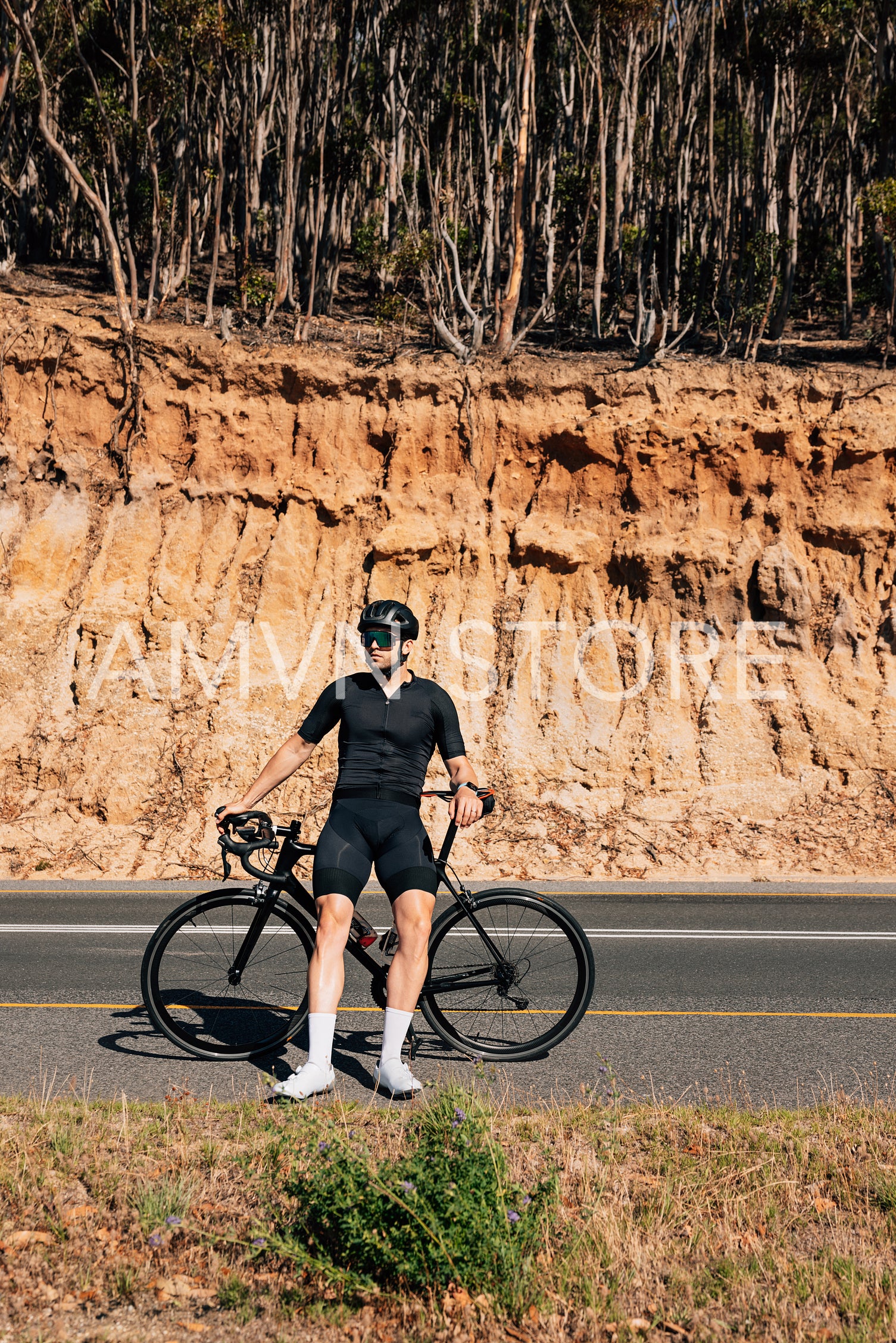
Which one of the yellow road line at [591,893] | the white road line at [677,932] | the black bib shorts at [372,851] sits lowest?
the yellow road line at [591,893]

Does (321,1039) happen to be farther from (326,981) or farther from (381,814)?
(381,814)

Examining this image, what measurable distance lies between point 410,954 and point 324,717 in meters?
1.26

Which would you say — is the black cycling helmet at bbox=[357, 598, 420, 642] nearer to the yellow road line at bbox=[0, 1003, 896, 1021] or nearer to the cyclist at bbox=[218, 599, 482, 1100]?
the cyclist at bbox=[218, 599, 482, 1100]

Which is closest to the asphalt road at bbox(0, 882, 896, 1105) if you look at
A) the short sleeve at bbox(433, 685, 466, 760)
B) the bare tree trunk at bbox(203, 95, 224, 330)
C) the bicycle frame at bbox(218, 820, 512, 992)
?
the bicycle frame at bbox(218, 820, 512, 992)

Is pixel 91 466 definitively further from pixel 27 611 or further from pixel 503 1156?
pixel 503 1156

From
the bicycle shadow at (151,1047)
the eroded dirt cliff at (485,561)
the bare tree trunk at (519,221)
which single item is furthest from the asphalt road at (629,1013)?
the bare tree trunk at (519,221)

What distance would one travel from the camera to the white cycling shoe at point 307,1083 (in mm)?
4629

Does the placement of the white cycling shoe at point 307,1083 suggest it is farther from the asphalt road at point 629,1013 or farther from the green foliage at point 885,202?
the green foliage at point 885,202

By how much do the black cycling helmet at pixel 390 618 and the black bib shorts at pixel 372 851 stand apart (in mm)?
882

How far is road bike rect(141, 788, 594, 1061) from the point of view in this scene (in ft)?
17.4

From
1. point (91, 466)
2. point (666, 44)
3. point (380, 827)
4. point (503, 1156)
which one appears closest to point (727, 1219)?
point (503, 1156)

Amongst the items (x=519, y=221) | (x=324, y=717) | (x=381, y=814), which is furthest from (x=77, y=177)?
(x=381, y=814)

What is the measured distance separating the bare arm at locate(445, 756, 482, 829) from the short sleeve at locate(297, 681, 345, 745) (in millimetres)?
625

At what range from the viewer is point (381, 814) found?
511 centimetres
